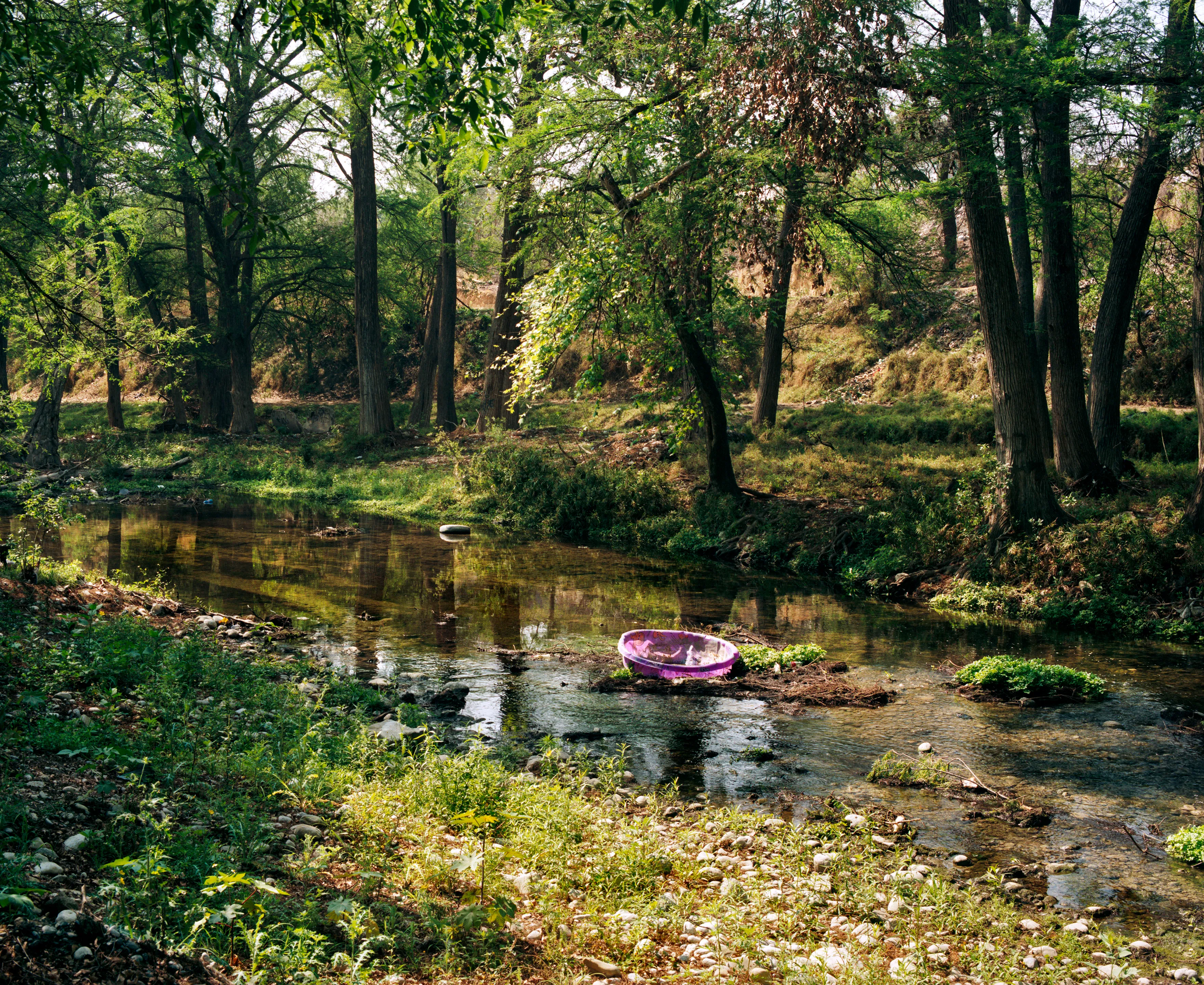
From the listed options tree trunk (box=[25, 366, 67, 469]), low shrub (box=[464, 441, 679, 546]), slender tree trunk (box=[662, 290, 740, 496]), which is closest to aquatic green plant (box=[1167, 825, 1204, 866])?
slender tree trunk (box=[662, 290, 740, 496])

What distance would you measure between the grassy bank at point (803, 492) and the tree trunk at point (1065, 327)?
943mm

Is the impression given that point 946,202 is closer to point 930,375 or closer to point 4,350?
point 930,375

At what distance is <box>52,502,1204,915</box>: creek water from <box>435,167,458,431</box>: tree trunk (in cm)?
1276

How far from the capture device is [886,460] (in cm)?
1908

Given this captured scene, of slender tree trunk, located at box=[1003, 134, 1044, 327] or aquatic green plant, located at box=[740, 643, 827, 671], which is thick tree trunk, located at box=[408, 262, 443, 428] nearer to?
slender tree trunk, located at box=[1003, 134, 1044, 327]

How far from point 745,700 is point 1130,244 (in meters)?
10.9

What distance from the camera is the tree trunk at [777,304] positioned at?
48.4ft

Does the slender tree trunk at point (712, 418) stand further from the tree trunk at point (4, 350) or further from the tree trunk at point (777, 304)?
the tree trunk at point (4, 350)

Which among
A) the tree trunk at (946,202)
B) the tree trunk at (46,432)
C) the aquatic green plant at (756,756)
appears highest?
the tree trunk at (946,202)

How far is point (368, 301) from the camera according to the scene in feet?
91.6

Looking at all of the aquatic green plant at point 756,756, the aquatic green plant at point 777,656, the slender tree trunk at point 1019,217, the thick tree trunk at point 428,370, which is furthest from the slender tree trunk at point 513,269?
the aquatic green plant at point 756,756

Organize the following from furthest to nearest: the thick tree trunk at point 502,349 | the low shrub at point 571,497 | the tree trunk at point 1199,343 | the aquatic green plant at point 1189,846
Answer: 1. the thick tree trunk at point 502,349
2. the low shrub at point 571,497
3. the tree trunk at point 1199,343
4. the aquatic green plant at point 1189,846

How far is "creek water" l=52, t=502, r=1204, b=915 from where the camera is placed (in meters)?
6.29

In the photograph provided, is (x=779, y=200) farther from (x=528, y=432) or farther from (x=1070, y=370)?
(x=528, y=432)
